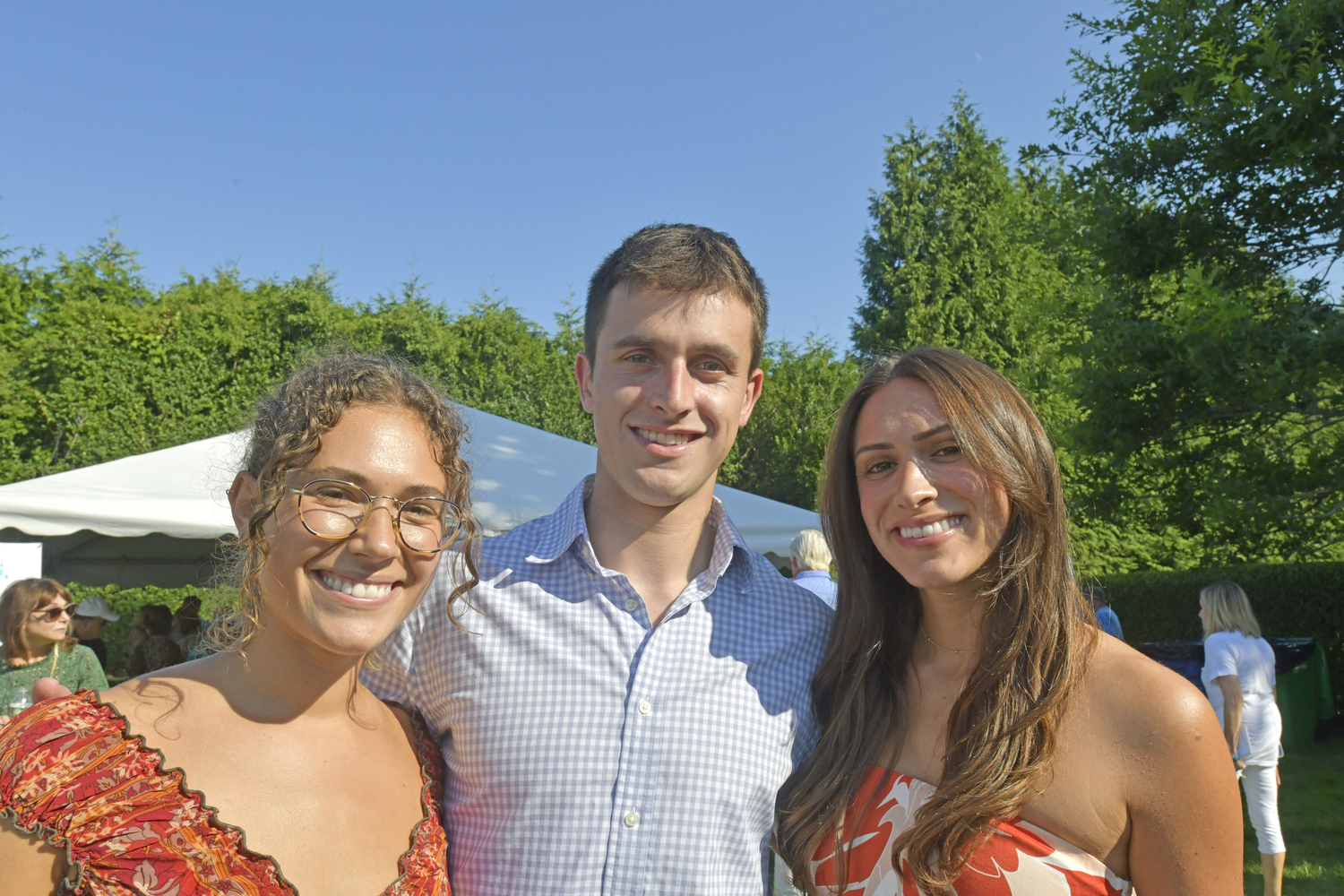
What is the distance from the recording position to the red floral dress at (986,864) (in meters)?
1.82

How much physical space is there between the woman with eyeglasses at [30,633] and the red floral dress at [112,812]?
176 inches

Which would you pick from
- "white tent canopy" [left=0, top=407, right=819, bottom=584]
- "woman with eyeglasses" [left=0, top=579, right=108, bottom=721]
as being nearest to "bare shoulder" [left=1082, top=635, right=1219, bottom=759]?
"white tent canopy" [left=0, top=407, right=819, bottom=584]

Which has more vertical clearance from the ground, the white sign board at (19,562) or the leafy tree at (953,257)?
the leafy tree at (953,257)

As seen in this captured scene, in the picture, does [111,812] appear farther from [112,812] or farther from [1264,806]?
[1264,806]

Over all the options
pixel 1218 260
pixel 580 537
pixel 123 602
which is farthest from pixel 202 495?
pixel 1218 260

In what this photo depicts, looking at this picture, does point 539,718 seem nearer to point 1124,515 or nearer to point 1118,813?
point 1118,813

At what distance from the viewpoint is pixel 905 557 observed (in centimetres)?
211

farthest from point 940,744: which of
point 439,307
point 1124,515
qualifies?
point 439,307

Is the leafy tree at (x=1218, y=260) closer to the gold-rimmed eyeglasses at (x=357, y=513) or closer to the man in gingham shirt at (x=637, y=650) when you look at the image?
the man in gingham shirt at (x=637, y=650)

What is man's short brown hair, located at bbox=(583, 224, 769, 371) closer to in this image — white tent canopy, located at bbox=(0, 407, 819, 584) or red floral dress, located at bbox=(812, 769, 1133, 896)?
red floral dress, located at bbox=(812, 769, 1133, 896)

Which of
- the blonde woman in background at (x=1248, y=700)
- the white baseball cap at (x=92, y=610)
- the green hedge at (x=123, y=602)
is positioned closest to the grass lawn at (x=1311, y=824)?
the blonde woman in background at (x=1248, y=700)

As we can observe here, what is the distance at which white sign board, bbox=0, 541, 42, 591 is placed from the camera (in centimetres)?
548

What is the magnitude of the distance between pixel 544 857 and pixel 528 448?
497 cm

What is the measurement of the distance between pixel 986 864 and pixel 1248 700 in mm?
5664
